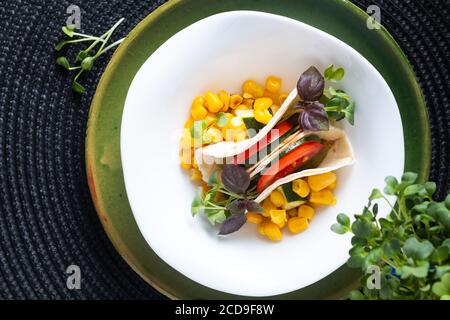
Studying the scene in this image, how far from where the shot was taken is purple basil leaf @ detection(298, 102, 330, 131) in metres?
1.60

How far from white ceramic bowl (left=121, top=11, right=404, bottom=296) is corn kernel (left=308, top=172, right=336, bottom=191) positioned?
0.16ft

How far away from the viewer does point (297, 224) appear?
5.68 ft

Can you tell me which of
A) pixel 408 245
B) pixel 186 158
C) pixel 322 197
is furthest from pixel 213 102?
pixel 408 245

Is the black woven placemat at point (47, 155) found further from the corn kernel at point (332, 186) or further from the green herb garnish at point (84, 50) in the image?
the corn kernel at point (332, 186)

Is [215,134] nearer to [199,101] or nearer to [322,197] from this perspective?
[199,101]

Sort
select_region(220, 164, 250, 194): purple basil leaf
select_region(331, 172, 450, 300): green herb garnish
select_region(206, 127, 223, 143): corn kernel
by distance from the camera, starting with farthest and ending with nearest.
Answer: select_region(206, 127, 223, 143): corn kernel
select_region(220, 164, 250, 194): purple basil leaf
select_region(331, 172, 450, 300): green herb garnish

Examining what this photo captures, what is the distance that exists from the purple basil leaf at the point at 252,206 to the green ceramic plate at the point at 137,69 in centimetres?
23

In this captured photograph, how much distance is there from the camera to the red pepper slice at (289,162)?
1.68 metres

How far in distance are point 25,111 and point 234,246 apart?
2.11 feet

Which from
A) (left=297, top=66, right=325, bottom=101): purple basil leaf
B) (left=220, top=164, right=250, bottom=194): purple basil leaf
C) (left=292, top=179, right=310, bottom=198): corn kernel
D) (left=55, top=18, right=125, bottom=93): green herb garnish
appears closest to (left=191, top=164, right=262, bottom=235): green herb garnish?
(left=220, top=164, right=250, bottom=194): purple basil leaf

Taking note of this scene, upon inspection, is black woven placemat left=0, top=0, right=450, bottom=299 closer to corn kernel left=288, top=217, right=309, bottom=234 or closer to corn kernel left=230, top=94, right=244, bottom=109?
corn kernel left=230, top=94, right=244, bottom=109

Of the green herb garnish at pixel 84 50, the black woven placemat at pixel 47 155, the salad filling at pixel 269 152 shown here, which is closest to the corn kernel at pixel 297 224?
the salad filling at pixel 269 152

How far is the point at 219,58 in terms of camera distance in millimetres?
A: 1690
